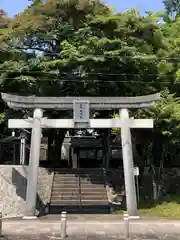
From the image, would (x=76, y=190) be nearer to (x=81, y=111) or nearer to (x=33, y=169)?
(x=33, y=169)

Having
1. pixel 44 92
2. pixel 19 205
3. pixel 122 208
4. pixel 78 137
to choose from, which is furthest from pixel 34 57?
pixel 78 137

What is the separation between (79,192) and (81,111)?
6786 millimetres

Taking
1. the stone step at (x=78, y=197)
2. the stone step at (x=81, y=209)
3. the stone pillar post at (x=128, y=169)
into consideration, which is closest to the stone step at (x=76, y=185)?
the stone step at (x=78, y=197)

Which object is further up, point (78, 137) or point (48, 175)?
point (78, 137)

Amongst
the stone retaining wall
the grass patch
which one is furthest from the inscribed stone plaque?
the grass patch

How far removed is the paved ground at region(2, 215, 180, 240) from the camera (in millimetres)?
13461

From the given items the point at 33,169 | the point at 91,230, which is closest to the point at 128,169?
the point at 33,169

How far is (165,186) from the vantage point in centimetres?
2573

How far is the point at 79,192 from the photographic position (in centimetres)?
2408

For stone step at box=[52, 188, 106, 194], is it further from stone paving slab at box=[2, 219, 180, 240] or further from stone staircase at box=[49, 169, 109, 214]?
stone paving slab at box=[2, 219, 180, 240]

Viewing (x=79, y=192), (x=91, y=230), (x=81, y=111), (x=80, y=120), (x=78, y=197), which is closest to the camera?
(x=91, y=230)

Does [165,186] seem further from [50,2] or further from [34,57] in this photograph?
[50,2]

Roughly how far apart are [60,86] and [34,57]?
2.58m

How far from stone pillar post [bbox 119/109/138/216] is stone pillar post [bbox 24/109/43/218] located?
4644 mm
